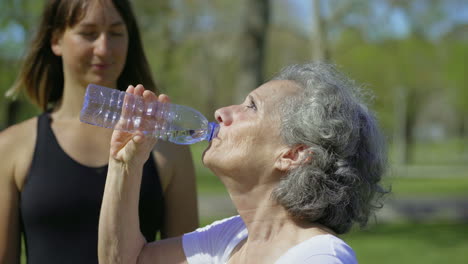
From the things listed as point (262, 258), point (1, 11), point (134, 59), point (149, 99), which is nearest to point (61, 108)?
point (134, 59)

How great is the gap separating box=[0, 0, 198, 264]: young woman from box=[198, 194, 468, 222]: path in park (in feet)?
29.5

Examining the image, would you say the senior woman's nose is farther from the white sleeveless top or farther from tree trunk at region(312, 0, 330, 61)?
tree trunk at region(312, 0, 330, 61)

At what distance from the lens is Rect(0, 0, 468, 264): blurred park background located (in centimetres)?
1064

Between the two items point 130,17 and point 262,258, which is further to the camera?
point 130,17

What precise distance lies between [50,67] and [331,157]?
5.21ft

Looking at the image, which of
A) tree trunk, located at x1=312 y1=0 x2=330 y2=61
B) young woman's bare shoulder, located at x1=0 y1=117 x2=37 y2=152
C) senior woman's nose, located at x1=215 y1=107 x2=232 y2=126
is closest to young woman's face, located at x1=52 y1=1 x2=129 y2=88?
young woman's bare shoulder, located at x1=0 y1=117 x2=37 y2=152

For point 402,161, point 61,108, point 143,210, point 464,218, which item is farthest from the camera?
point 402,161

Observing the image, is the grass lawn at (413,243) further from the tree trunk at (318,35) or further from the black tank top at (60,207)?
the black tank top at (60,207)

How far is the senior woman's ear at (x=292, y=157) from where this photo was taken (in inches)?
83.1

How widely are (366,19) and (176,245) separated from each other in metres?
12.6

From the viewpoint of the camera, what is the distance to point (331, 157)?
2068 mm

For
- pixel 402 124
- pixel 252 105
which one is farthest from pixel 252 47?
pixel 402 124

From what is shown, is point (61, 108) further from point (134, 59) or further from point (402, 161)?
point (402, 161)

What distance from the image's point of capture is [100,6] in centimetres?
264
